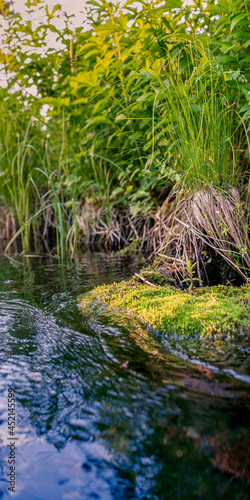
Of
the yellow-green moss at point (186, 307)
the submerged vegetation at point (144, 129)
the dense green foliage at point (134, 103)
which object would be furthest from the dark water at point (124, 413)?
the dense green foliage at point (134, 103)

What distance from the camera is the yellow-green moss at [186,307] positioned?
4.95 ft

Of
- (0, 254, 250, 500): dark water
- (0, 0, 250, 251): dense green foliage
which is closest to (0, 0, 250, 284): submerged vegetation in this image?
(0, 0, 250, 251): dense green foliage

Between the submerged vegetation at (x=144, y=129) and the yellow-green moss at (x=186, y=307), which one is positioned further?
the submerged vegetation at (x=144, y=129)

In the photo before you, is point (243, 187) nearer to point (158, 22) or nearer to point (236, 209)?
point (236, 209)

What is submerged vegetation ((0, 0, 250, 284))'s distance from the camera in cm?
201

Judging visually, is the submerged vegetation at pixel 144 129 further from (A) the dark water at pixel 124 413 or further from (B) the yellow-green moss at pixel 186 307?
(A) the dark water at pixel 124 413

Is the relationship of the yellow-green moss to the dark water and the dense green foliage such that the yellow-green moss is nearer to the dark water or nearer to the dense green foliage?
the dark water

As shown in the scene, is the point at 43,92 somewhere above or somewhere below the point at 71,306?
above

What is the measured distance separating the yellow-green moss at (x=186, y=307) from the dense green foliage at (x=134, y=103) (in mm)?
690

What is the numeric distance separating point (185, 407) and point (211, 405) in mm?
81

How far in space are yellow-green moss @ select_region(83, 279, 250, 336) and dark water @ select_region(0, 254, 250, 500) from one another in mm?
89

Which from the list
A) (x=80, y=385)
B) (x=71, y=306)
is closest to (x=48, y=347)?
(x=80, y=385)

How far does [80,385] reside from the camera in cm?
117

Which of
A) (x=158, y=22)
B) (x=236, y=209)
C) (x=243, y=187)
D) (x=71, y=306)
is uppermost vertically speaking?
(x=158, y=22)
